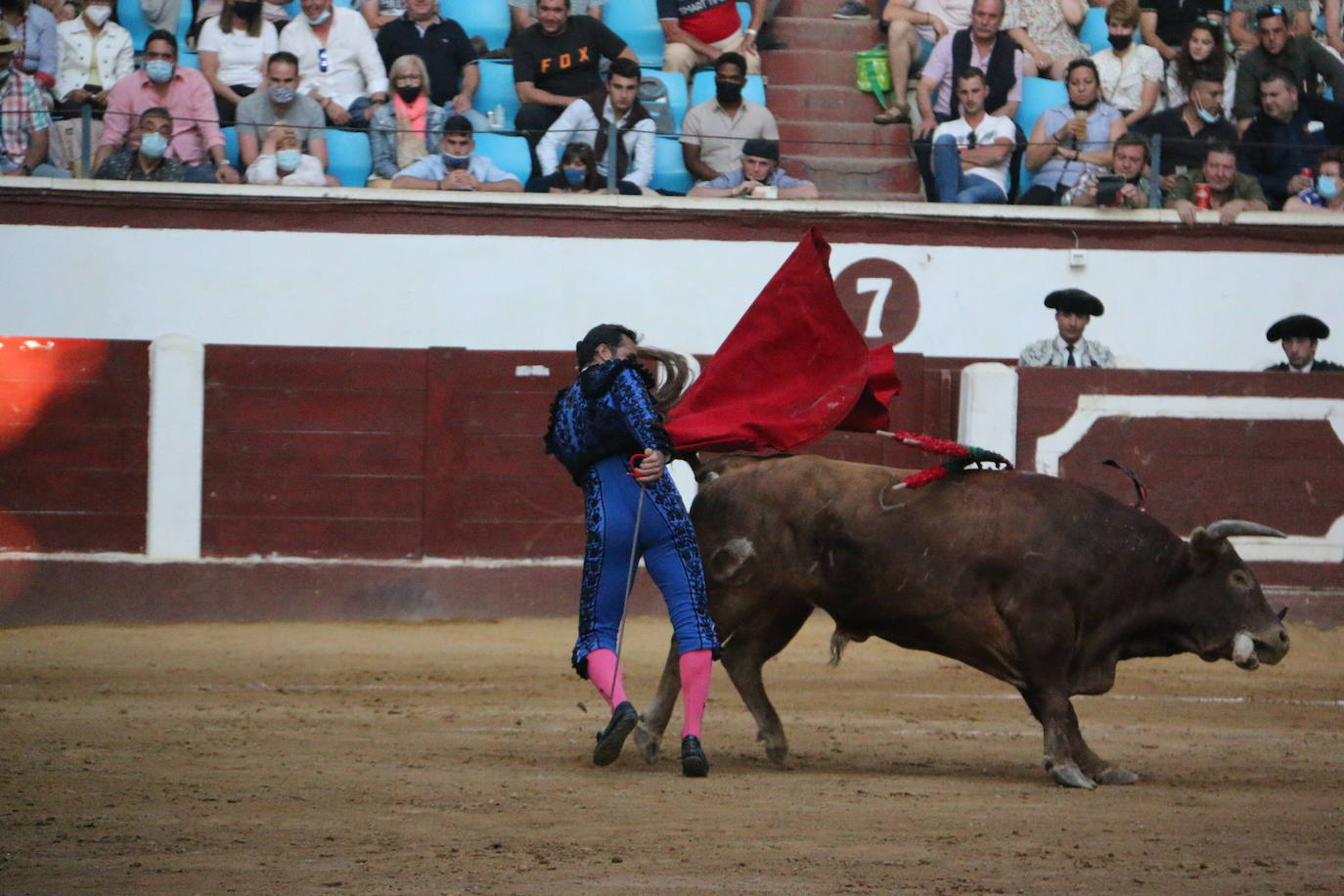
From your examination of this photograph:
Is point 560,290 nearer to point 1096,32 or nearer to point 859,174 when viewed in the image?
point 859,174

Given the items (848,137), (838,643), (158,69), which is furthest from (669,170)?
(838,643)

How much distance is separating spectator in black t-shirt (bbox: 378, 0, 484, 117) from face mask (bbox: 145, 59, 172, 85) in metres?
1.25

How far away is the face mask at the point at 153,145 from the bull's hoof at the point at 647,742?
5.43 m

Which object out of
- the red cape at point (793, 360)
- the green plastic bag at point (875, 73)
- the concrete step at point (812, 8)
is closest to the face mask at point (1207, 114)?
the green plastic bag at point (875, 73)

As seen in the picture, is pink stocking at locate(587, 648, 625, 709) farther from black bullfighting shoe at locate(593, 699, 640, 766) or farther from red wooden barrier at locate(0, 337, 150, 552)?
red wooden barrier at locate(0, 337, 150, 552)

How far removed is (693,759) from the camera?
17.5 feet

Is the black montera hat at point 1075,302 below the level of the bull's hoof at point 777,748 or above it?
above

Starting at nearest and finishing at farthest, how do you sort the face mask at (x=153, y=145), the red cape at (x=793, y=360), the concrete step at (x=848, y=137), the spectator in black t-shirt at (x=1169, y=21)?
the red cape at (x=793, y=360) < the face mask at (x=153, y=145) < the concrete step at (x=848, y=137) < the spectator in black t-shirt at (x=1169, y=21)

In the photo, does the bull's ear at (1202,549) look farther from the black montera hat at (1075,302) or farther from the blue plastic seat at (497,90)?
the blue plastic seat at (497,90)

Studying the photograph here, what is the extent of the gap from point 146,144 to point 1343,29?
7828 mm

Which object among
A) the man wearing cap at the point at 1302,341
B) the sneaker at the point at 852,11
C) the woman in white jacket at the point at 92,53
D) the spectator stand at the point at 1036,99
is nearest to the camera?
the man wearing cap at the point at 1302,341

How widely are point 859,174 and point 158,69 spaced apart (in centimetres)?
414

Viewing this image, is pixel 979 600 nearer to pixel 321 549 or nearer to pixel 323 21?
pixel 321 549

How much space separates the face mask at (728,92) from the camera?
10.4 m
